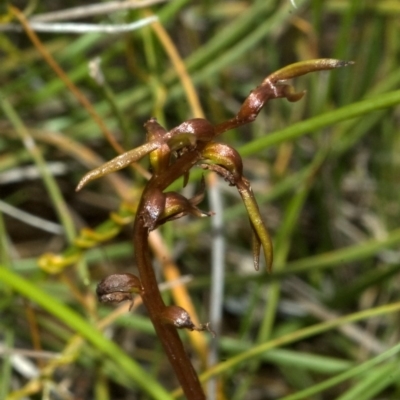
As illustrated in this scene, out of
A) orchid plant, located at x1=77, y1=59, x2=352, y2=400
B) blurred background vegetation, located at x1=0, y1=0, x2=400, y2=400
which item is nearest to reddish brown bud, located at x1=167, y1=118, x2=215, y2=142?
orchid plant, located at x1=77, y1=59, x2=352, y2=400

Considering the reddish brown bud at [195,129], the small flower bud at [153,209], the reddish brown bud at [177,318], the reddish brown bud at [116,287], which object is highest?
the reddish brown bud at [195,129]

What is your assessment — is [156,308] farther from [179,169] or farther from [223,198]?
[223,198]

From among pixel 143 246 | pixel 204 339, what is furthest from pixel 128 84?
pixel 143 246

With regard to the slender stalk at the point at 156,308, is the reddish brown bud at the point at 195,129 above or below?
above

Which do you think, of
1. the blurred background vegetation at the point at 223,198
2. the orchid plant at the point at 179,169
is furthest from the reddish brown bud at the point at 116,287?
the blurred background vegetation at the point at 223,198

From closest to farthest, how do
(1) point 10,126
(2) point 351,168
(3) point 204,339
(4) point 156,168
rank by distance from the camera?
(4) point 156,168 < (3) point 204,339 < (1) point 10,126 < (2) point 351,168

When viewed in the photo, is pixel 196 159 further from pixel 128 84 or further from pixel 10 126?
pixel 128 84

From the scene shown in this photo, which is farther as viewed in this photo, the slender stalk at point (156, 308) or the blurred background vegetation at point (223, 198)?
the blurred background vegetation at point (223, 198)

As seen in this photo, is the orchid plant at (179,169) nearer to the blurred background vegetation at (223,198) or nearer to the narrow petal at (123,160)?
the narrow petal at (123,160)
